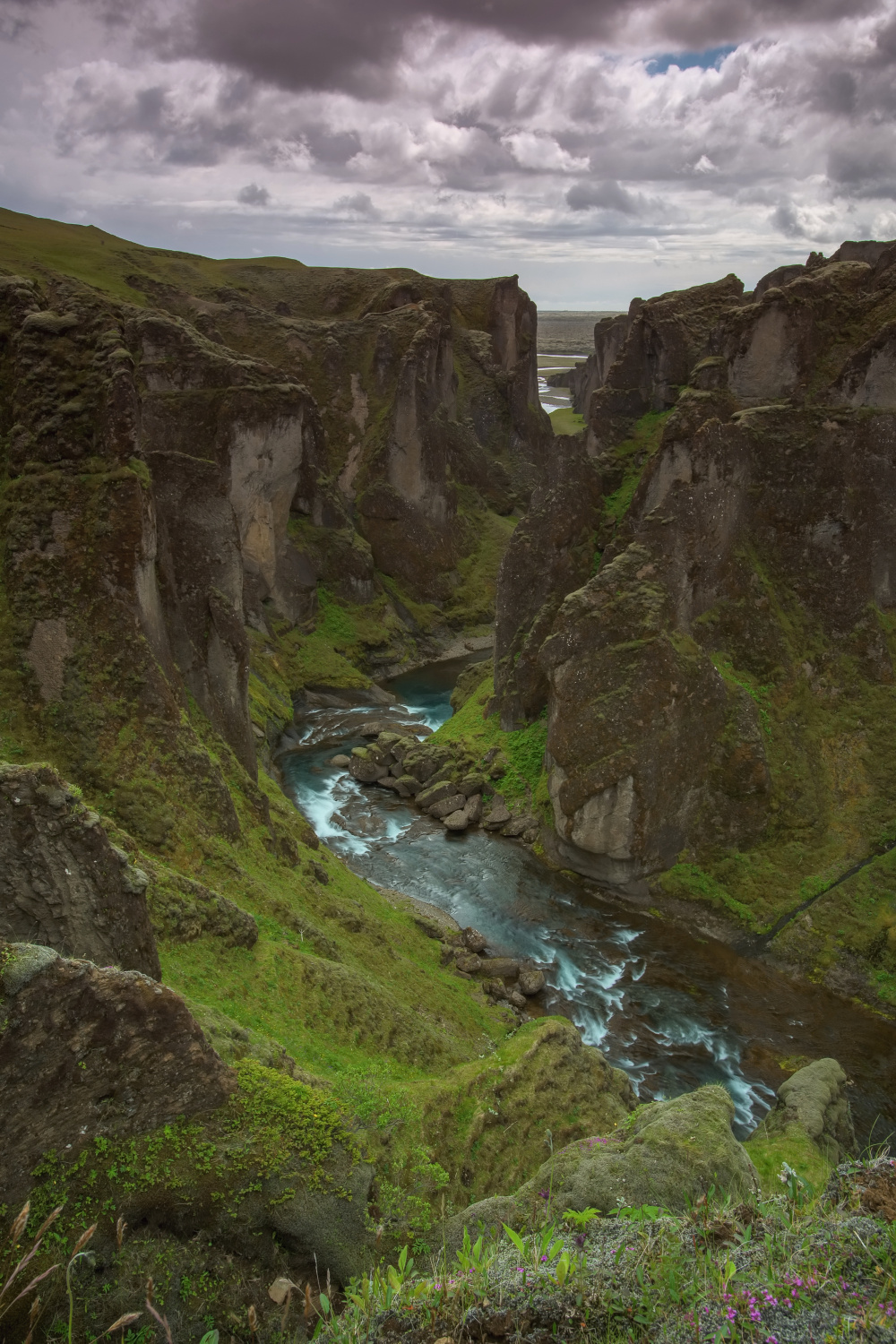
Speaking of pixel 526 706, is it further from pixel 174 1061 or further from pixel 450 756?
pixel 174 1061

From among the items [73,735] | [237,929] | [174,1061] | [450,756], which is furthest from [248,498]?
[174,1061]

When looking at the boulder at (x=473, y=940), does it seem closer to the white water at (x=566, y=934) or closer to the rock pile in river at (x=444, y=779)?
the white water at (x=566, y=934)

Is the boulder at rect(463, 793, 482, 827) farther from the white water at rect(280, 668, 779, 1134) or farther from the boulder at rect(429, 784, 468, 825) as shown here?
the white water at rect(280, 668, 779, 1134)

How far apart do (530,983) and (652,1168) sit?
16540mm

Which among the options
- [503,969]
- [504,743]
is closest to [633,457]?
[504,743]

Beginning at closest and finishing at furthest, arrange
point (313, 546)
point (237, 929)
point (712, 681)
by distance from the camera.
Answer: point (237, 929), point (712, 681), point (313, 546)

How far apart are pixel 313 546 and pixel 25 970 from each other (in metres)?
53.2

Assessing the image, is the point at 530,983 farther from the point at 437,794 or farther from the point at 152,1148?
the point at 152,1148

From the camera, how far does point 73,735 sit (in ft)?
64.2

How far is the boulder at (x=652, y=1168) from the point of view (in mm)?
8789

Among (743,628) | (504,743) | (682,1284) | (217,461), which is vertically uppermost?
(217,461)

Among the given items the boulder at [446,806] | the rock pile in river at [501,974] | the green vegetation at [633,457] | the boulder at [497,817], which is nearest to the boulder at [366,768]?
the boulder at [446,806]

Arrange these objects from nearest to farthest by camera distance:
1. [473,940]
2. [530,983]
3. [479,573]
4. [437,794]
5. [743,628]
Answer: [530,983]
[473,940]
[743,628]
[437,794]
[479,573]

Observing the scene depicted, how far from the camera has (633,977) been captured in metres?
27.0
